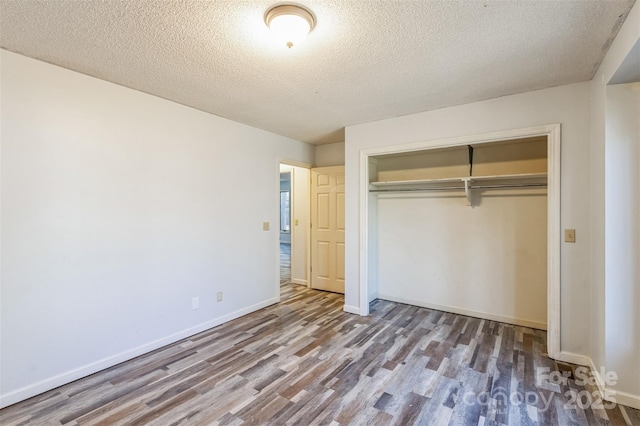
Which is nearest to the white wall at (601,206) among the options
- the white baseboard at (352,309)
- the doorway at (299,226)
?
the white baseboard at (352,309)

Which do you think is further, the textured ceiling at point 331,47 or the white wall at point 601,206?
the white wall at point 601,206

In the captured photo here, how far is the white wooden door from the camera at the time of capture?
4672 millimetres

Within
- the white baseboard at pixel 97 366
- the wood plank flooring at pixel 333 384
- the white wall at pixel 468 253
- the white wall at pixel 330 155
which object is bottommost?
the wood plank flooring at pixel 333 384

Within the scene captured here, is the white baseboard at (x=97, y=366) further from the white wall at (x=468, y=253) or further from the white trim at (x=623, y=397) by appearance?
the white trim at (x=623, y=397)

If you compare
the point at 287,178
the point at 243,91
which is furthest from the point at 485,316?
the point at 287,178

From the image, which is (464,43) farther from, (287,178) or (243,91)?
(287,178)

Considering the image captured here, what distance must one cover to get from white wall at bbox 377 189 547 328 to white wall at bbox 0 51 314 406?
2.18 metres

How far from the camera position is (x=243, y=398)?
210 centimetres

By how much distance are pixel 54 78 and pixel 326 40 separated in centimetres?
210

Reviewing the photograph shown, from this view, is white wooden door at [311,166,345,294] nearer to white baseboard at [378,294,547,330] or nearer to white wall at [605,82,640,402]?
white baseboard at [378,294,547,330]

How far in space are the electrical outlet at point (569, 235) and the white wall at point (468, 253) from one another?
0.72 metres

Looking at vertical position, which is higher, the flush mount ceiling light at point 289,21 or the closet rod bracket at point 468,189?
the flush mount ceiling light at point 289,21

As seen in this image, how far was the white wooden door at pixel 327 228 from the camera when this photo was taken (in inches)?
184

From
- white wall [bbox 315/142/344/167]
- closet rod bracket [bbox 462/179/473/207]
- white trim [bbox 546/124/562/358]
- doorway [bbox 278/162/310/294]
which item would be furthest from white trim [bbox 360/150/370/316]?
white trim [bbox 546/124/562/358]
